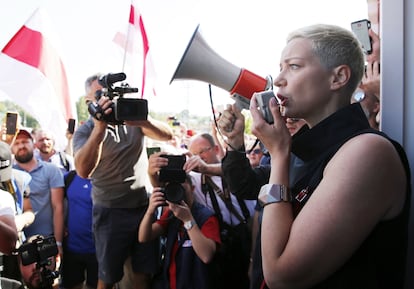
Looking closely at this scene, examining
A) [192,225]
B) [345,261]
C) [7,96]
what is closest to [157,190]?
[192,225]

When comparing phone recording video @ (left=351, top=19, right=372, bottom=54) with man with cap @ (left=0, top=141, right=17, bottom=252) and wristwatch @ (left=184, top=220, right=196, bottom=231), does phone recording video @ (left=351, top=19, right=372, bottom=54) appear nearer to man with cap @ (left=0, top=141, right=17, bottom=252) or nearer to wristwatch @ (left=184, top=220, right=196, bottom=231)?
wristwatch @ (left=184, top=220, right=196, bottom=231)

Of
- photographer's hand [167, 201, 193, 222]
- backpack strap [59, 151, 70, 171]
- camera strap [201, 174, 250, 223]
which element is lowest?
backpack strap [59, 151, 70, 171]

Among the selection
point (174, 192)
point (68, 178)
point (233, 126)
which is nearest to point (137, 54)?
point (68, 178)

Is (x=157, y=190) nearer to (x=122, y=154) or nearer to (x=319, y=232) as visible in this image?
(x=122, y=154)

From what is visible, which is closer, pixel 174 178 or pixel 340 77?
pixel 340 77

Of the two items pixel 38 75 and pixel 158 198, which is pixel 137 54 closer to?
pixel 38 75

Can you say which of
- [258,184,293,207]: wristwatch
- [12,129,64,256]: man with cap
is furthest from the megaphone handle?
[12,129,64,256]: man with cap

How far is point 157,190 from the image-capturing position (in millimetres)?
2660

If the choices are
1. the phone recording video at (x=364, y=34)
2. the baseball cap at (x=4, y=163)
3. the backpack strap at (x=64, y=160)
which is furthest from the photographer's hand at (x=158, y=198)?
the backpack strap at (x=64, y=160)

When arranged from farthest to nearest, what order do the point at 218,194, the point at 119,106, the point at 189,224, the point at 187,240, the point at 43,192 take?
the point at 43,192
the point at 218,194
the point at 119,106
the point at 187,240
the point at 189,224

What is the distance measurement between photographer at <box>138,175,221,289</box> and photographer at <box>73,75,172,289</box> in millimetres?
450

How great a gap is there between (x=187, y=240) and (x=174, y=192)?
1.02 ft

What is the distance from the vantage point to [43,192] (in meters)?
3.83

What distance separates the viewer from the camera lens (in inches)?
100
